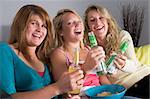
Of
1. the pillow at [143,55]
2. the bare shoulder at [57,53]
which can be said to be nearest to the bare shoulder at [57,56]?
the bare shoulder at [57,53]

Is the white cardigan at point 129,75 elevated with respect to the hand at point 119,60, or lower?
lower

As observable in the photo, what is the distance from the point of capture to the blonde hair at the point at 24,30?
1.16 metres

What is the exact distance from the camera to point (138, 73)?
1578mm

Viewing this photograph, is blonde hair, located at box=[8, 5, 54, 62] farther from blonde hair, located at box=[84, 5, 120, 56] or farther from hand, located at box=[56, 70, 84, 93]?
blonde hair, located at box=[84, 5, 120, 56]

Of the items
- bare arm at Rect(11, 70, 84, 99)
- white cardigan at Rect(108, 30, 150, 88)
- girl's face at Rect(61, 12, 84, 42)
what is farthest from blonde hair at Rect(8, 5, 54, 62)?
white cardigan at Rect(108, 30, 150, 88)

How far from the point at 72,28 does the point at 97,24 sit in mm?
245

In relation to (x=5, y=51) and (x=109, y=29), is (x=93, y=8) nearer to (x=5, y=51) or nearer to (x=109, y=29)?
(x=109, y=29)

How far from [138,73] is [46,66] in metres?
0.64

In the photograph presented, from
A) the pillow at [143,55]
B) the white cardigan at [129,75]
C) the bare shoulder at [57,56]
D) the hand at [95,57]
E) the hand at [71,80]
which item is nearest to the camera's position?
the hand at [71,80]

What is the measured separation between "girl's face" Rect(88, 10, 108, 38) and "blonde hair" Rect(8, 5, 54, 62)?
1.22 feet

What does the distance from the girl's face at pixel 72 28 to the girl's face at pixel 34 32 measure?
0.69 feet

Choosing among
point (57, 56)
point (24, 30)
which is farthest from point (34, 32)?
point (57, 56)

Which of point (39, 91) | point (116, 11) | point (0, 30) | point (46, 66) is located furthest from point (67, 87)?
point (116, 11)

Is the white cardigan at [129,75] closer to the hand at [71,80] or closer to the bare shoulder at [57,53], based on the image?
the bare shoulder at [57,53]
